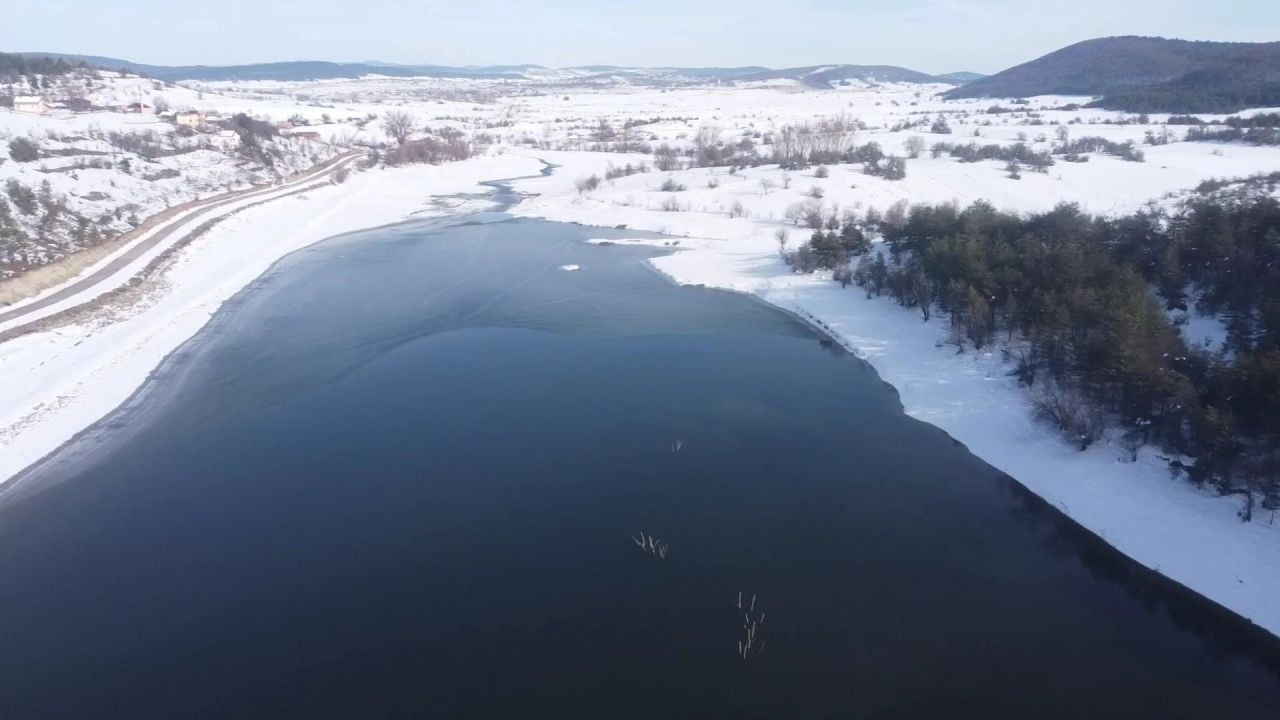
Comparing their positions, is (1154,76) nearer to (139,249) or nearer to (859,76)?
(139,249)

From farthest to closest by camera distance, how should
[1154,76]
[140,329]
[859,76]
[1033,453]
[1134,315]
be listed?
[859,76] < [1154,76] < [140,329] < [1134,315] < [1033,453]

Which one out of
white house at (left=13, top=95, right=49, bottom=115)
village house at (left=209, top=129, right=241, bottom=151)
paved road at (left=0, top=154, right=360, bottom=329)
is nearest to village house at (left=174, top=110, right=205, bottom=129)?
village house at (left=209, top=129, right=241, bottom=151)

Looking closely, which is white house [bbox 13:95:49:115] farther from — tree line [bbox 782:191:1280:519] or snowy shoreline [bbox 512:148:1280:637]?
tree line [bbox 782:191:1280:519]

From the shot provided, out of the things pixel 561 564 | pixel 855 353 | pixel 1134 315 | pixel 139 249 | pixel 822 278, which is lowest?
pixel 561 564

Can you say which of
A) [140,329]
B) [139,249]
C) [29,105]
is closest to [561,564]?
[140,329]

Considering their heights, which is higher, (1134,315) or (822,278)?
(1134,315)
